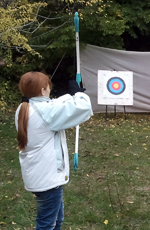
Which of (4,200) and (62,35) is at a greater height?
(62,35)

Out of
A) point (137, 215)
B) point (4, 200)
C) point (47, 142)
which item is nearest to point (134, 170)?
point (137, 215)

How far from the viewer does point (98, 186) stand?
10.7ft

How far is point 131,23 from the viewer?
751 cm

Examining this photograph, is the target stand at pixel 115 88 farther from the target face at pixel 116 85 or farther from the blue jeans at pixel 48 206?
the blue jeans at pixel 48 206

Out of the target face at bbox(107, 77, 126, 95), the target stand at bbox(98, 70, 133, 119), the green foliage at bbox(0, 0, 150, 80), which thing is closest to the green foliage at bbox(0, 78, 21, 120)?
the green foliage at bbox(0, 0, 150, 80)

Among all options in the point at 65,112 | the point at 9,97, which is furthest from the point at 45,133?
the point at 9,97

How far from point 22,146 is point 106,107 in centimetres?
494

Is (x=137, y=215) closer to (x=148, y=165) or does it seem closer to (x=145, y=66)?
(x=148, y=165)

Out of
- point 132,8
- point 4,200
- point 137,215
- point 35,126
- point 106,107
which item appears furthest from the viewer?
point 132,8

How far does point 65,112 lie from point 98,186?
1841 millimetres

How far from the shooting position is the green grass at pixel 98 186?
8.51ft

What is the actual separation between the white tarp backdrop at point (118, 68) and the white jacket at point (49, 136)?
533 centimetres

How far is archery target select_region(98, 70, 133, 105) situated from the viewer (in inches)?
263

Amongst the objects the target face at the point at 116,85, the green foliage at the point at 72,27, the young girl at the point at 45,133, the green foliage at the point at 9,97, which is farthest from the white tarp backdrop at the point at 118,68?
the young girl at the point at 45,133
